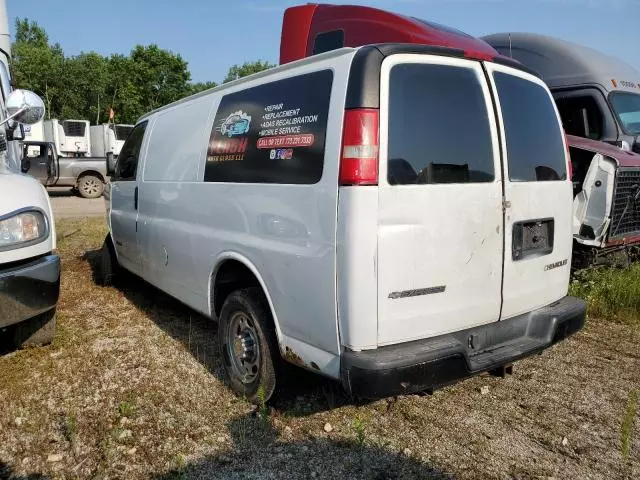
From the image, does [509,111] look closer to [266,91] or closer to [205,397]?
[266,91]

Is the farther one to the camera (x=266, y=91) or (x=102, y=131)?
(x=102, y=131)

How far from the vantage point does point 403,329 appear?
252 centimetres

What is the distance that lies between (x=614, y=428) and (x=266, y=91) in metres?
2.92

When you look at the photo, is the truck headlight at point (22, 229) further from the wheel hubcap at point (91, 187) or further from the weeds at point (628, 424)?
the wheel hubcap at point (91, 187)

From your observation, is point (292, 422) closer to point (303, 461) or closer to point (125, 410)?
point (303, 461)

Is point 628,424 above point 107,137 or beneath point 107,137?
beneath

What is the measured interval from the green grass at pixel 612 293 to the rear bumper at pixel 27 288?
15.7 ft

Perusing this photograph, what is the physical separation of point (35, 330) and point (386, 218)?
3.14 m

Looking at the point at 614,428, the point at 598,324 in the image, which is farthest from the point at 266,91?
the point at 598,324

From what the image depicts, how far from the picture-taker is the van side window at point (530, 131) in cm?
296

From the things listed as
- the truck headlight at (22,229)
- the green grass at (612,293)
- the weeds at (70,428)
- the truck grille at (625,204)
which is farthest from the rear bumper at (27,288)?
the truck grille at (625,204)

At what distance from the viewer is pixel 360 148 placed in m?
2.43

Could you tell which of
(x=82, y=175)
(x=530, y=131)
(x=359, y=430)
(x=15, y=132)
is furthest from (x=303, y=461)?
(x=82, y=175)

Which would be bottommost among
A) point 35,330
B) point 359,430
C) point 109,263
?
point 359,430
